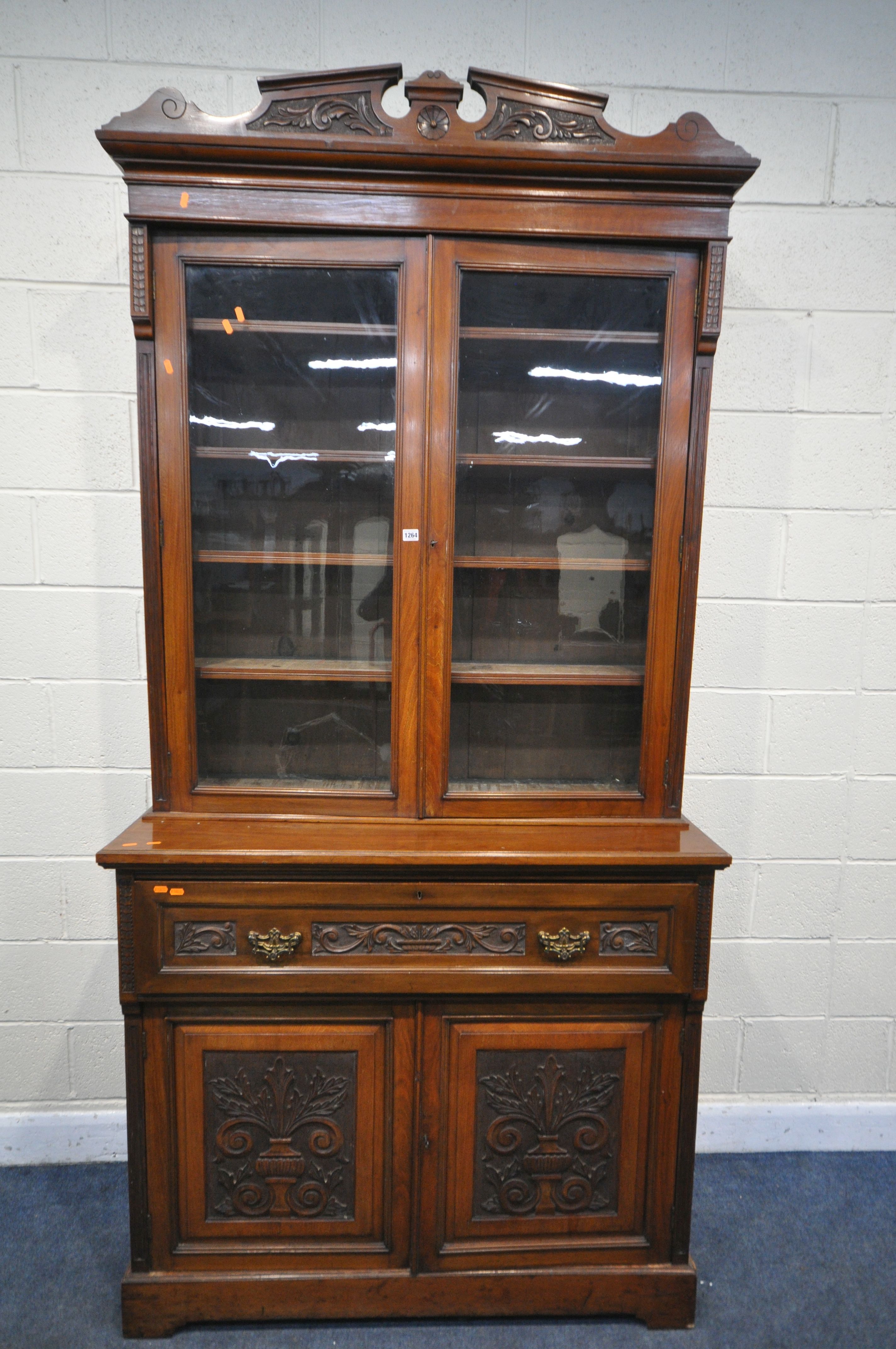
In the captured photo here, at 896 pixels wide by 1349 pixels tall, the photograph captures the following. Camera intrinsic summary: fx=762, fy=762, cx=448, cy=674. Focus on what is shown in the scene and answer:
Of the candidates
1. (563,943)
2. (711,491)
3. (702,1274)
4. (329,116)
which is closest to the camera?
(329,116)

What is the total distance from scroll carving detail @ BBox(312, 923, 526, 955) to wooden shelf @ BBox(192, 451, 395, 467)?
35.2 inches

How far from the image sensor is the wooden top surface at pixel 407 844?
4.53 feet

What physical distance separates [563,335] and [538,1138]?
1588 millimetres

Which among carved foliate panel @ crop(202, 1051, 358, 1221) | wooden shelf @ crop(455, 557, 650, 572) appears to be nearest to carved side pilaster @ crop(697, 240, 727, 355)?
wooden shelf @ crop(455, 557, 650, 572)

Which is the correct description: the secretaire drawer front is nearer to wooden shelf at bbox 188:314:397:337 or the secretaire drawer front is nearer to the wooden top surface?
the wooden top surface

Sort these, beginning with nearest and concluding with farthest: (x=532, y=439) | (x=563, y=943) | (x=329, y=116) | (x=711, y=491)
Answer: (x=329, y=116) < (x=563, y=943) < (x=532, y=439) < (x=711, y=491)

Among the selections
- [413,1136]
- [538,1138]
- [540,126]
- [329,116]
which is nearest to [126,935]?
[413,1136]

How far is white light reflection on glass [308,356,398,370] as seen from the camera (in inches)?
57.9

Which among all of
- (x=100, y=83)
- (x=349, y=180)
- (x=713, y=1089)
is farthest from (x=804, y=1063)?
(x=100, y=83)

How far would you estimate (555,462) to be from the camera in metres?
1.53

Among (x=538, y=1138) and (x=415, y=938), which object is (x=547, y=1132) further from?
(x=415, y=938)

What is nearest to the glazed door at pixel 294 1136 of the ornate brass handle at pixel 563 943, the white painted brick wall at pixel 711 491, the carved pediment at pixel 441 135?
the ornate brass handle at pixel 563 943

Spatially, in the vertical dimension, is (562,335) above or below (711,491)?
above

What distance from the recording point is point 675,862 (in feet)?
4.62
